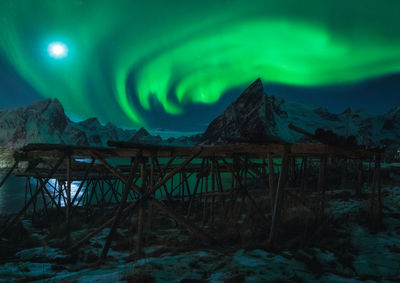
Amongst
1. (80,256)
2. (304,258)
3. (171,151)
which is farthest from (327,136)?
(80,256)

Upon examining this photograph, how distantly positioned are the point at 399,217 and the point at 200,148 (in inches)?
341

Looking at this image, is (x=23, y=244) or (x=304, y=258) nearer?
(x=304, y=258)

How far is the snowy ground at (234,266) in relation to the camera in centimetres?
420

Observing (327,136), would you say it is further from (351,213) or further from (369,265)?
(351,213)

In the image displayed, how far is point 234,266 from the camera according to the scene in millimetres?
4637

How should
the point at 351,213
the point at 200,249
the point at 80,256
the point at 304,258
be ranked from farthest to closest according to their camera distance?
1. the point at 351,213
2. the point at 80,256
3. the point at 200,249
4. the point at 304,258

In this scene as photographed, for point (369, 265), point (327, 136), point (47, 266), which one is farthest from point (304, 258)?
point (47, 266)

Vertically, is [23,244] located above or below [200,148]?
below

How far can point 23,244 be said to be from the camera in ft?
27.4

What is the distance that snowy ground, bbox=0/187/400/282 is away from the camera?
4.20 m

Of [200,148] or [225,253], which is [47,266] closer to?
[225,253]

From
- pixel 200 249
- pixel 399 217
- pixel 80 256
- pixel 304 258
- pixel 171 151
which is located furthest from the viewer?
pixel 399 217

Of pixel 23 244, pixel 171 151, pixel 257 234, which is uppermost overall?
pixel 171 151

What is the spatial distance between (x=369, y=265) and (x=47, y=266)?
297 inches
